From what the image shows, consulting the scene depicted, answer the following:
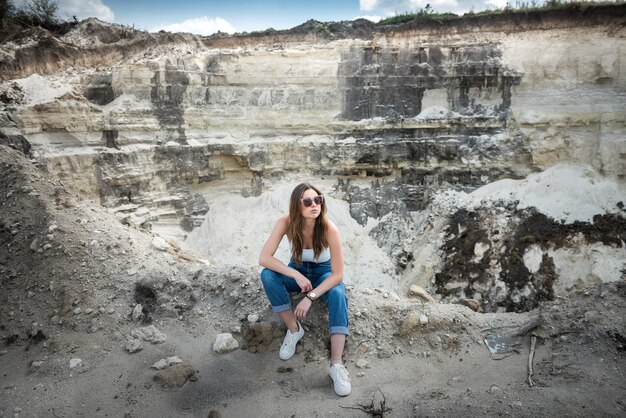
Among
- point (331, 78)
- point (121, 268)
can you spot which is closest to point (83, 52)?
point (331, 78)

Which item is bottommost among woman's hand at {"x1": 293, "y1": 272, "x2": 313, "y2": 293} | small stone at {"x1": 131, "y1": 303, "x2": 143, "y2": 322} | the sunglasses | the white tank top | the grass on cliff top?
small stone at {"x1": 131, "y1": 303, "x2": 143, "y2": 322}

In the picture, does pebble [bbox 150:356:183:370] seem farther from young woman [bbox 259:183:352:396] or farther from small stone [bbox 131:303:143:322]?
young woman [bbox 259:183:352:396]

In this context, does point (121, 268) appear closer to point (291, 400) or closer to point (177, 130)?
point (291, 400)

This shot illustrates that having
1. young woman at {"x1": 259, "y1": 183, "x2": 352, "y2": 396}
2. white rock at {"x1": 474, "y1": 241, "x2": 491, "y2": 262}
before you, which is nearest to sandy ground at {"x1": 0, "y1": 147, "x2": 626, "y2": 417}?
young woman at {"x1": 259, "y1": 183, "x2": 352, "y2": 396}

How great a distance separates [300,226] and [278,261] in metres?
0.38

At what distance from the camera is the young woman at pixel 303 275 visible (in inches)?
139

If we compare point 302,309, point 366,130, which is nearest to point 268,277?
point 302,309

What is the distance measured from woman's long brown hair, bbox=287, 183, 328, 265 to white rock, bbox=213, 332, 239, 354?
1.05 meters

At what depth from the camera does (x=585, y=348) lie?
351cm

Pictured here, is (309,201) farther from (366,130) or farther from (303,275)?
(366,130)

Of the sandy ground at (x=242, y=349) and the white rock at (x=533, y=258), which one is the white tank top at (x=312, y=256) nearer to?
the sandy ground at (x=242, y=349)

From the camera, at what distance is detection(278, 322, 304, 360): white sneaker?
3.65 metres

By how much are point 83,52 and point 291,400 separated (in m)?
10.8

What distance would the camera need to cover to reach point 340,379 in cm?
333
